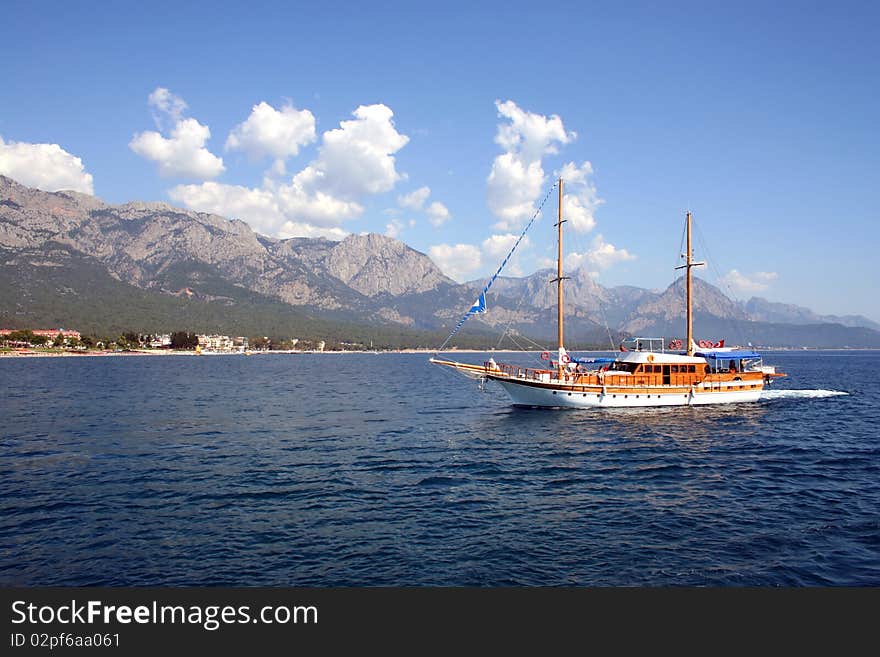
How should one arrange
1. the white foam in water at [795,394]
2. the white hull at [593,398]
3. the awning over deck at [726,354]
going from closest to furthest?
the white hull at [593,398], the awning over deck at [726,354], the white foam in water at [795,394]

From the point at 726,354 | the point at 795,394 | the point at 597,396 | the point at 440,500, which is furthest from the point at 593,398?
the point at 795,394

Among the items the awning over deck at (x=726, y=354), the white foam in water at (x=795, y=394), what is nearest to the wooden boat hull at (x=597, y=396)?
the awning over deck at (x=726, y=354)

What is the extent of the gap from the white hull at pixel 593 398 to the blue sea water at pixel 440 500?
273cm

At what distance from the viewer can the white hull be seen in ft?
175

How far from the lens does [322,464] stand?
31766 millimetres

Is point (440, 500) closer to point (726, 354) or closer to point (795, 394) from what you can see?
point (726, 354)

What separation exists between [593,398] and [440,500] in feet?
107

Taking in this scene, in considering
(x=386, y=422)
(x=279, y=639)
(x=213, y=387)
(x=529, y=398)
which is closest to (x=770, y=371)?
(x=529, y=398)

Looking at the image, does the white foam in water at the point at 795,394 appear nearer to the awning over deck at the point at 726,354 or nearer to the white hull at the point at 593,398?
the awning over deck at the point at 726,354

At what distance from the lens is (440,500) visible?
24.6m

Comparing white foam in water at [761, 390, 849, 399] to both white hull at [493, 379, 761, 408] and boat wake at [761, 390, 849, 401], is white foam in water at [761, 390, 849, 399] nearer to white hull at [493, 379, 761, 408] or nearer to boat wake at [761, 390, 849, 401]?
boat wake at [761, 390, 849, 401]

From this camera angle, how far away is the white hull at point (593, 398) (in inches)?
2098

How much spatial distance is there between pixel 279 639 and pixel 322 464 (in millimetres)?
20977

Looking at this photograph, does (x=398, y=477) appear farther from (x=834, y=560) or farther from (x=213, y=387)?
(x=213, y=387)
